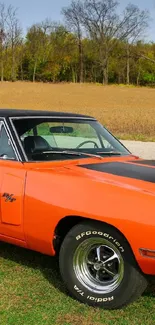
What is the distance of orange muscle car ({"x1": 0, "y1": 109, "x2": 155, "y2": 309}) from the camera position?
320cm

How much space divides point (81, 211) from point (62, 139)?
1577 millimetres

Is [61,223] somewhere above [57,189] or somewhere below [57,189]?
below

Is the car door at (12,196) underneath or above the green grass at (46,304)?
above

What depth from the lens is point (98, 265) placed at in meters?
3.49

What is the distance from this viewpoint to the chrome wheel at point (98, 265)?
3.38 meters

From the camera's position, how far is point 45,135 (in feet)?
15.3

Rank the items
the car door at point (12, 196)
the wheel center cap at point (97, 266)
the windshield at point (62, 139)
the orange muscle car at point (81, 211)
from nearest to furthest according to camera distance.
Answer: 1. the orange muscle car at point (81, 211)
2. the wheel center cap at point (97, 266)
3. the car door at point (12, 196)
4. the windshield at point (62, 139)

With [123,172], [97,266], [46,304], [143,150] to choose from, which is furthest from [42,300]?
[143,150]

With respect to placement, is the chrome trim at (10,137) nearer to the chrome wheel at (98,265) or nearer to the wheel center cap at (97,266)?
the chrome wheel at (98,265)

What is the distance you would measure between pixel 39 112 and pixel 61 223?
159 centimetres

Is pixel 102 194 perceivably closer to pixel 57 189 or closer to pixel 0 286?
pixel 57 189

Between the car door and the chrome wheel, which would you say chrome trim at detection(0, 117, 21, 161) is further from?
the chrome wheel

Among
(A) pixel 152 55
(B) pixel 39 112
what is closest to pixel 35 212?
(B) pixel 39 112

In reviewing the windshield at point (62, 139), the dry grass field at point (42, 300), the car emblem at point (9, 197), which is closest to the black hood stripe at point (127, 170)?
the windshield at point (62, 139)
